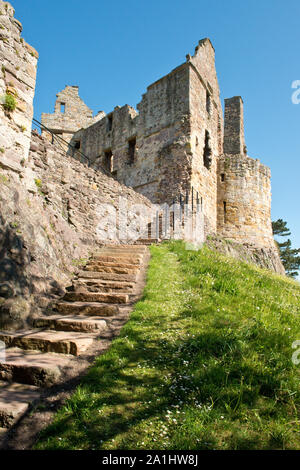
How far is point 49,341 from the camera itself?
3805 millimetres

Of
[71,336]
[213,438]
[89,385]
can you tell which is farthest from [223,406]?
[71,336]

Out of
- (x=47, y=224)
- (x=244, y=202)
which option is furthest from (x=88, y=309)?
(x=244, y=202)

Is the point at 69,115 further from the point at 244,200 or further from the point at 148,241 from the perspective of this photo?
the point at 148,241

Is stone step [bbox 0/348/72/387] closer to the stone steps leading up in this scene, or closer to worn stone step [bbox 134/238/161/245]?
the stone steps leading up

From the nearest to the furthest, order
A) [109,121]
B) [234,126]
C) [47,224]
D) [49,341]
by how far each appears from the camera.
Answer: [49,341] < [47,224] < [234,126] < [109,121]

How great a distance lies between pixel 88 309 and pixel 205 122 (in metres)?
14.4

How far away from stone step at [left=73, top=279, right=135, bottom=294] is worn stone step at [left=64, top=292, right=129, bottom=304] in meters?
0.33

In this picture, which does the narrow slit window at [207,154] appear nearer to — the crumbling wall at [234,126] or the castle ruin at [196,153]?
the castle ruin at [196,153]

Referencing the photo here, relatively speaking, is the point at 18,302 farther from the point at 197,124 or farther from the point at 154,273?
the point at 197,124

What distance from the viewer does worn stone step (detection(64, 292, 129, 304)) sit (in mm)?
5523

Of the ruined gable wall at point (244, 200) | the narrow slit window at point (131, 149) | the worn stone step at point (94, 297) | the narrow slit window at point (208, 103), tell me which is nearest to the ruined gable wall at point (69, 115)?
the narrow slit window at point (131, 149)

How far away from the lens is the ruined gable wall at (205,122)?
49.3 feet

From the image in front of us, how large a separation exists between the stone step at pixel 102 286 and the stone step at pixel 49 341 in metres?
1.81

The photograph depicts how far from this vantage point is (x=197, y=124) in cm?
Answer: 1530
